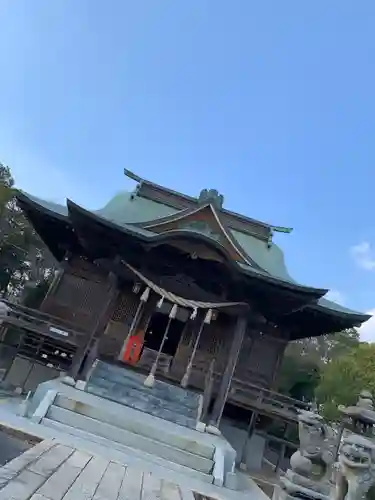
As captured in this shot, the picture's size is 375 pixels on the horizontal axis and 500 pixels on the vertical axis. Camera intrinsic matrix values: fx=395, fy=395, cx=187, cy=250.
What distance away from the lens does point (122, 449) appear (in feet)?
25.2

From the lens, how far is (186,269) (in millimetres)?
13141

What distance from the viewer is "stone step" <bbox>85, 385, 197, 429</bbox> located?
10148 mm

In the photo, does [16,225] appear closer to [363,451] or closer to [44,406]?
[44,406]

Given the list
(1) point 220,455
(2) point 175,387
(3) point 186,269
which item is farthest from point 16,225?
(1) point 220,455

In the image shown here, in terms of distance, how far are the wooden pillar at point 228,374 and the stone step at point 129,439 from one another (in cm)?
261

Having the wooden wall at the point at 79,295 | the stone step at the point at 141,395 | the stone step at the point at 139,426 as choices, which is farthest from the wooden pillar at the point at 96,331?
the stone step at the point at 139,426

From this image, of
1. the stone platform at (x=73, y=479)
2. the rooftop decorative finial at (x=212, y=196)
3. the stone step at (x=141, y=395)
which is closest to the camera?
the stone platform at (x=73, y=479)

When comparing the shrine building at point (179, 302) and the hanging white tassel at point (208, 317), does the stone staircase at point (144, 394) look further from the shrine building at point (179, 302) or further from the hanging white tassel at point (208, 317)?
the hanging white tassel at point (208, 317)

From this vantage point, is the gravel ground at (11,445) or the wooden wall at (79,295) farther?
the wooden wall at (79,295)

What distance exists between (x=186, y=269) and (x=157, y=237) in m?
1.83

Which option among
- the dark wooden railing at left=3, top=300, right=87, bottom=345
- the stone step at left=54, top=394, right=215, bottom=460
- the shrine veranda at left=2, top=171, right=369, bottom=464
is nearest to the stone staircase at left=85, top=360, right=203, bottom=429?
the shrine veranda at left=2, top=171, right=369, bottom=464

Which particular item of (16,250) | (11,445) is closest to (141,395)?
(11,445)

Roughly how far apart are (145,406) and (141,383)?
1171mm

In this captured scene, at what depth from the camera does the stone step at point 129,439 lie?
802cm
